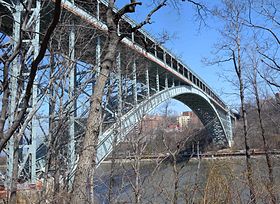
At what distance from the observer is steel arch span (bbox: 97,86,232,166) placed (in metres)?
11.7

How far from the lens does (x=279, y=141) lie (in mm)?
16672

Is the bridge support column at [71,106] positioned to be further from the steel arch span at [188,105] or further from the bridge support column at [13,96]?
the bridge support column at [13,96]

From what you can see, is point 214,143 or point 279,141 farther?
point 214,143

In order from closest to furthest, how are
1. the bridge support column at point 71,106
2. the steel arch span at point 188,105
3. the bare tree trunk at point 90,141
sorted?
the bare tree trunk at point 90,141
the bridge support column at point 71,106
the steel arch span at point 188,105

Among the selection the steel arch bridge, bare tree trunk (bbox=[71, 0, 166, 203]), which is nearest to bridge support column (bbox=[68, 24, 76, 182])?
the steel arch bridge

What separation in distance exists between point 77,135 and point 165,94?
36.0 ft

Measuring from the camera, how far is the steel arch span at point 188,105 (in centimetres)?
1166

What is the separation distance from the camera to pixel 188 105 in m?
37.6

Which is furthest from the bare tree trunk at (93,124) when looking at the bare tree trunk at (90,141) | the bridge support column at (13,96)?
the bridge support column at (13,96)

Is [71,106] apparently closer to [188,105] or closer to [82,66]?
[82,66]

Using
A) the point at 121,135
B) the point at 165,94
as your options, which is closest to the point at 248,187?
the point at 121,135

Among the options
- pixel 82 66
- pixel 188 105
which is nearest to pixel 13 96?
pixel 82 66

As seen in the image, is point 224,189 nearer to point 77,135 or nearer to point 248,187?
point 248,187

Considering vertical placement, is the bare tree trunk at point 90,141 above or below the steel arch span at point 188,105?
below
